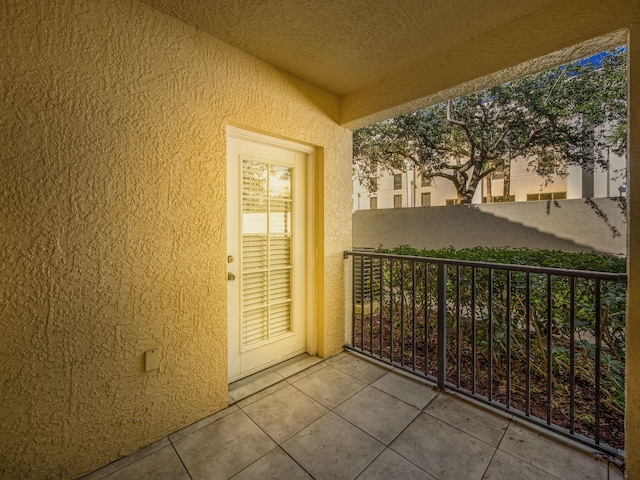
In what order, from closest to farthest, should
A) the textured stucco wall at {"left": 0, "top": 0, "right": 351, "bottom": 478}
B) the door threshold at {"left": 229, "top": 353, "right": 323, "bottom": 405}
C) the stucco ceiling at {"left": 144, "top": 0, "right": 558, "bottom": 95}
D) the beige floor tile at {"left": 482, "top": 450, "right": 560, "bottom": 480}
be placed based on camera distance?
the textured stucco wall at {"left": 0, "top": 0, "right": 351, "bottom": 478}, the beige floor tile at {"left": 482, "top": 450, "right": 560, "bottom": 480}, the stucco ceiling at {"left": 144, "top": 0, "right": 558, "bottom": 95}, the door threshold at {"left": 229, "top": 353, "right": 323, "bottom": 405}

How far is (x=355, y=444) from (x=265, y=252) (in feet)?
5.09

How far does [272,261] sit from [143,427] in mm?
1425

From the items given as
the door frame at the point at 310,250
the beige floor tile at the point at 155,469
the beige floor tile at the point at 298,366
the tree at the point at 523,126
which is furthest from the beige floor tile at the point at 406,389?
the tree at the point at 523,126

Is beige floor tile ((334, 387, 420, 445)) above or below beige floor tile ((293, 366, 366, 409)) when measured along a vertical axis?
below

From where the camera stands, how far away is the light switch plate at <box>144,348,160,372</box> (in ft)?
5.56

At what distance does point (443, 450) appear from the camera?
163 cm

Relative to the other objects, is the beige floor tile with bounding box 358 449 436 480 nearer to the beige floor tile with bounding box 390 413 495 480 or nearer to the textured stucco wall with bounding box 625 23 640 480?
the beige floor tile with bounding box 390 413 495 480

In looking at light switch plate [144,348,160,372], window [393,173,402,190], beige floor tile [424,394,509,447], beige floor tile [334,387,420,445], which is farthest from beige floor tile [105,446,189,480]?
window [393,173,402,190]

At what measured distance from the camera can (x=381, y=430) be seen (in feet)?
5.92

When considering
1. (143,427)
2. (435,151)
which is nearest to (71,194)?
(143,427)

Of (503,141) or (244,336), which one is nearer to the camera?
(244,336)

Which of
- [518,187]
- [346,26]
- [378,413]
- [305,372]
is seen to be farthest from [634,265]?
[518,187]

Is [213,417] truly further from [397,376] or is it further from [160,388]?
[397,376]

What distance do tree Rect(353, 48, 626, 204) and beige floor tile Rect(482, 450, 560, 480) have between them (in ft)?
16.3
